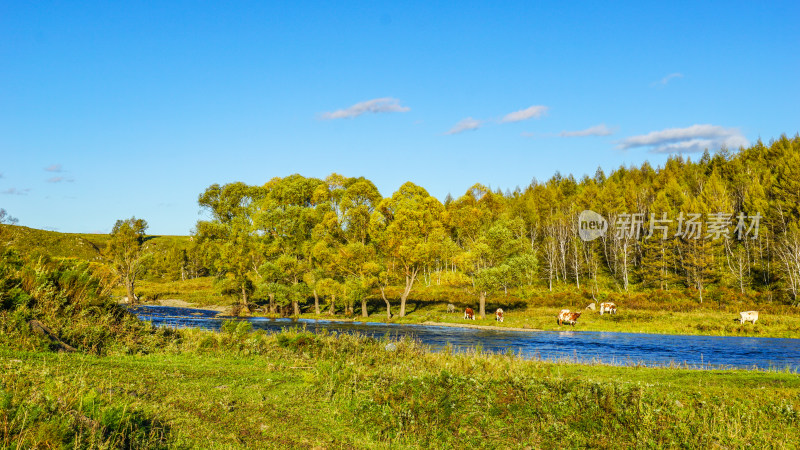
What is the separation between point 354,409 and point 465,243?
179ft

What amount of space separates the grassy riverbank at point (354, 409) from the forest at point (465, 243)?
34666 mm

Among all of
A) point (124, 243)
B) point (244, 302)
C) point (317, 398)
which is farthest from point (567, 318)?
point (124, 243)

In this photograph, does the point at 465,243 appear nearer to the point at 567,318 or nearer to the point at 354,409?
the point at 567,318

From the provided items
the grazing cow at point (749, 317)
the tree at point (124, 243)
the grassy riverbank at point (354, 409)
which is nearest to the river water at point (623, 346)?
the grazing cow at point (749, 317)

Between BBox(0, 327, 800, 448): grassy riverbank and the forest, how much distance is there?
114 feet

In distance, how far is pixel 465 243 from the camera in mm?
65312

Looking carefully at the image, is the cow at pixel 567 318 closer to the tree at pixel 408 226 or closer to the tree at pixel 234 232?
the tree at pixel 408 226

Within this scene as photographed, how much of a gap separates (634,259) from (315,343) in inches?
3058

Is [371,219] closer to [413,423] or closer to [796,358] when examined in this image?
[796,358]

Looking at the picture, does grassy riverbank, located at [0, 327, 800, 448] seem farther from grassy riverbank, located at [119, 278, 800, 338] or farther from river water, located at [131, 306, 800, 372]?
grassy riverbank, located at [119, 278, 800, 338]

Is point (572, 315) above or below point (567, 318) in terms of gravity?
above

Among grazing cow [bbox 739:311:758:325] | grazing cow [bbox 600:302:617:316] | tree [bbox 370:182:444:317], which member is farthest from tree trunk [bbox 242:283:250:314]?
grazing cow [bbox 739:311:758:325]

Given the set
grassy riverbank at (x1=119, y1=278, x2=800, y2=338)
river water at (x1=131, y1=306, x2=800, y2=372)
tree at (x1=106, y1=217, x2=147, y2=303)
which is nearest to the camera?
river water at (x1=131, y1=306, x2=800, y2=372)

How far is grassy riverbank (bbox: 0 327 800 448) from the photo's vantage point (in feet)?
28.5
